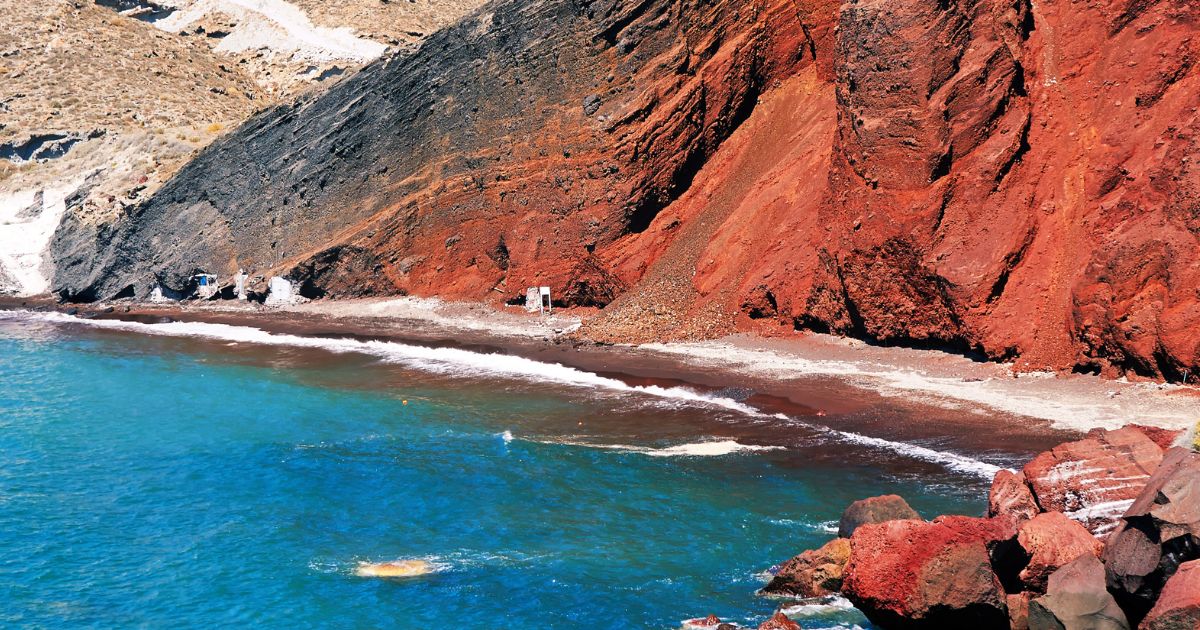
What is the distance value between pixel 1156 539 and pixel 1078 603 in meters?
1.17

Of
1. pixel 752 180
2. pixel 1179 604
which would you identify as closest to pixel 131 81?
pixel 752 180

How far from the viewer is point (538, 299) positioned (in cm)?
3756

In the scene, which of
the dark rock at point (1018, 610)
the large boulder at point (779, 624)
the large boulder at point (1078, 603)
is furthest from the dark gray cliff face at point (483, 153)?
the large boulder at point (1078, 603)

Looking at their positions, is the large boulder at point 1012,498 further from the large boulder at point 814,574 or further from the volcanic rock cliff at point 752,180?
the volcanic rock cliff at point 752,180

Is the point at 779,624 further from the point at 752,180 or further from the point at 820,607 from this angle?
the point at 752,180

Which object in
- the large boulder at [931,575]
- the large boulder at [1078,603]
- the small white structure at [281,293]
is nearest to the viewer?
the large boulder at [1078,603]

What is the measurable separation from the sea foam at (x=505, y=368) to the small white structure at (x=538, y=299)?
4.74m

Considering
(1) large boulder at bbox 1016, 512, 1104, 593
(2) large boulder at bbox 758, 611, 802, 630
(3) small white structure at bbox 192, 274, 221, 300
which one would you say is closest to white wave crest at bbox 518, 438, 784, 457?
(2) large boulder at bbox 758, 611, 802, 630

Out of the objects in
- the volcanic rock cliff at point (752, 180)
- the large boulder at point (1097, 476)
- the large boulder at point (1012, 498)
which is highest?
→ the volcanic rock cliff at point (752, 180)

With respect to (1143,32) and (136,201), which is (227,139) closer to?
(136,201)

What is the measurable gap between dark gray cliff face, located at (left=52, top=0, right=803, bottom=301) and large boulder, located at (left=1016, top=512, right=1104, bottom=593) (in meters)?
25.5

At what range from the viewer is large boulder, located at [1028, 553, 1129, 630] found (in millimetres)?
10953

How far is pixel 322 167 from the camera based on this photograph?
4694cm

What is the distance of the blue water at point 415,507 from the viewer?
1405 centimetres
